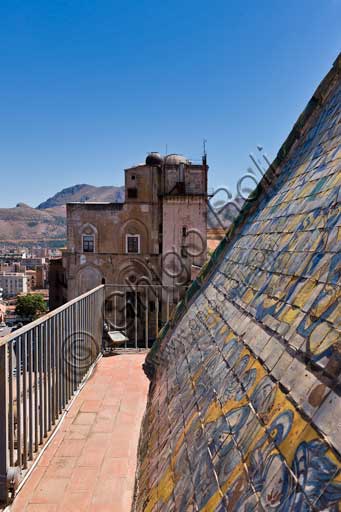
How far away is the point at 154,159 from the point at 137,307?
18812mm

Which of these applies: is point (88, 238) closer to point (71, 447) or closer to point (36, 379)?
point (71, 447)

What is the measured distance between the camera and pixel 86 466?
394 centimetres

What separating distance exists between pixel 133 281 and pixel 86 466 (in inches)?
952

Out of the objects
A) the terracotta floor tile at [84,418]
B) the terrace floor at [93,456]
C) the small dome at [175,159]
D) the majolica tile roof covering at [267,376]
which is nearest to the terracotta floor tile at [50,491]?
the terrace floor at [93,456]

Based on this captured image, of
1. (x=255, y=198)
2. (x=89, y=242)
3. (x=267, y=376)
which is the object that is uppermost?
(x=89, y=242)

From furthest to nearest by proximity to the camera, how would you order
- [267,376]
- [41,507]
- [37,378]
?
[37,378] < [41,507] < [267,376]

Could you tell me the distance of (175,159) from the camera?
28.5 meters

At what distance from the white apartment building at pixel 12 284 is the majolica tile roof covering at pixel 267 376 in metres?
99.1

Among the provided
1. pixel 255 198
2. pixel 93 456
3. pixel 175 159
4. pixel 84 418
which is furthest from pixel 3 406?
pixel 175 159

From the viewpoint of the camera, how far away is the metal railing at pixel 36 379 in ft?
10.7

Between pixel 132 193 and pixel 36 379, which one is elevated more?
pixel 132 193

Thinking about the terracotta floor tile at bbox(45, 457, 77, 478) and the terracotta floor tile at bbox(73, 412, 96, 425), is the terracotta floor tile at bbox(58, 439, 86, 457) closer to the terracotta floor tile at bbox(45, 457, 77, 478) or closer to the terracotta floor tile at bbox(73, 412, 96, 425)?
the terracotta floor tile at bbox(45, 457, 77, 478)

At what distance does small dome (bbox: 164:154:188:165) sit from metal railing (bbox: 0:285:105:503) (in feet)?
76.2

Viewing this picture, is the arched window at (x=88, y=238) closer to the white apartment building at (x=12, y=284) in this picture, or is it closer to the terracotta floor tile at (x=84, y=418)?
the terracotta floor tile at (x=84, y=418)
